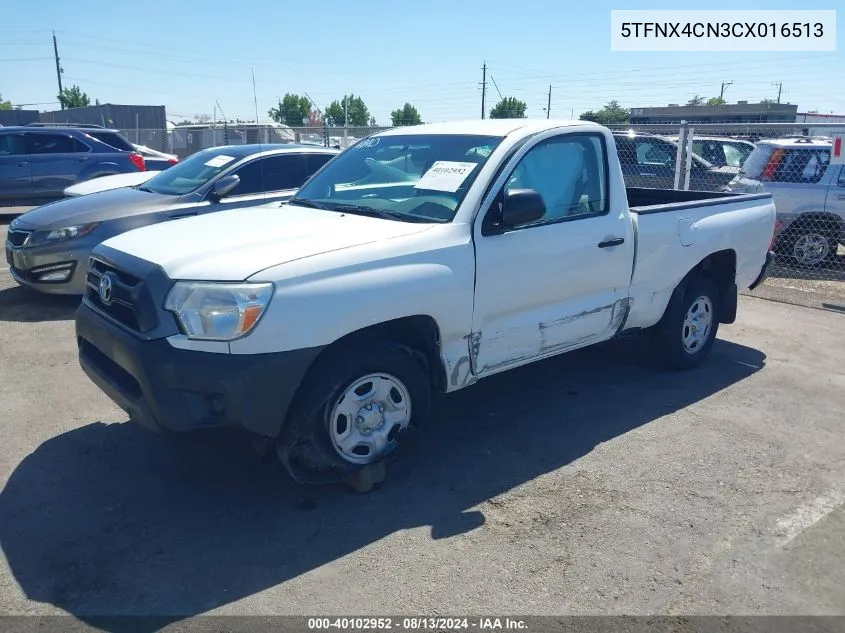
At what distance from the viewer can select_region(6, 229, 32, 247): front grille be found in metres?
7.25

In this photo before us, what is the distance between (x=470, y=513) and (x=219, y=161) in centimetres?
546

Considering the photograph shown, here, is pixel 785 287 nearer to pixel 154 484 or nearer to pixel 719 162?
pixel 719 162

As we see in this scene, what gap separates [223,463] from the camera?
13.8 feet

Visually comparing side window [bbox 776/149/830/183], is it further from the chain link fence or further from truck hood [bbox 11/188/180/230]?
truck hood [bbox 11/188/180/230]

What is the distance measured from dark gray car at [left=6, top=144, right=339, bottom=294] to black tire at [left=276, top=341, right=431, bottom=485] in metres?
3.74

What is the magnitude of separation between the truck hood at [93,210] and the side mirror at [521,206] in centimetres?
444

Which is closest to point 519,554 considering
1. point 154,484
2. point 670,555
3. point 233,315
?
point 670,555

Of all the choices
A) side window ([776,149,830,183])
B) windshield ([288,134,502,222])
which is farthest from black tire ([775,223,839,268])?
windshield ([288,134,502,222])

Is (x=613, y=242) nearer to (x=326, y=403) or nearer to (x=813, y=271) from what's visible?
(x=326, y=403)

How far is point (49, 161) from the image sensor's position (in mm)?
13344

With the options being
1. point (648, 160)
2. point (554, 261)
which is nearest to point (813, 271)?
point (648, 160)

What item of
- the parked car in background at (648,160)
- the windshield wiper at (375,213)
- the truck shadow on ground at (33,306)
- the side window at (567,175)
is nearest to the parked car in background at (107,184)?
the truck shadow on ground at (33,306)

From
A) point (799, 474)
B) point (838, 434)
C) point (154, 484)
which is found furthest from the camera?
point (838, 434)

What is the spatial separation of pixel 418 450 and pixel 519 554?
118 centimetres
